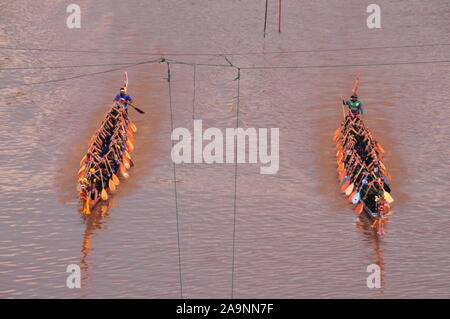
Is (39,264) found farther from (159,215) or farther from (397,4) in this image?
(397,4)

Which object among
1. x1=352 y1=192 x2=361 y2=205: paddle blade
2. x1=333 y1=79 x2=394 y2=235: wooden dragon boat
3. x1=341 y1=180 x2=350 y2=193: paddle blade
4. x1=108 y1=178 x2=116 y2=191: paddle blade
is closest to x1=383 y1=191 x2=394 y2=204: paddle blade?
x1=333 y1=79 x2=394 y2=235: wooden dragon boat

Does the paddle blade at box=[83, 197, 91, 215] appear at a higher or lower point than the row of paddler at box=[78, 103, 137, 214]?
lower

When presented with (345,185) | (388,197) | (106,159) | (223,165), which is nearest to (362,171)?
(345,185)

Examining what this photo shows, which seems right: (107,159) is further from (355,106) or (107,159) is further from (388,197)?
(355,106)

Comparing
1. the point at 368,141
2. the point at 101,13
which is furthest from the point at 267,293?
the point at 101,13

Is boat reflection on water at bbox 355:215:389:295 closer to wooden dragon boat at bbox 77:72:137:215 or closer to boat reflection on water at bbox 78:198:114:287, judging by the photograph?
boat reflection on water at bbox 78:198:114:287

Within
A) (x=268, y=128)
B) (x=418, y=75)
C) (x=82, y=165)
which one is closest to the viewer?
(x=82, y=165)
